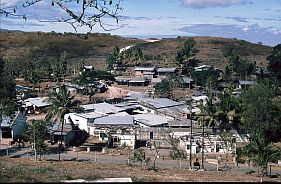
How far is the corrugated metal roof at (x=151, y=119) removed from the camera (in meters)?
38.3

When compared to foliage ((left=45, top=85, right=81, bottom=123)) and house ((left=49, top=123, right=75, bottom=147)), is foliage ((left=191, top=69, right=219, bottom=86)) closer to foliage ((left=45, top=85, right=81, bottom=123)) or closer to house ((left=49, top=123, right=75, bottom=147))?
house ((left=49, top=123, right=75, bottom=147))

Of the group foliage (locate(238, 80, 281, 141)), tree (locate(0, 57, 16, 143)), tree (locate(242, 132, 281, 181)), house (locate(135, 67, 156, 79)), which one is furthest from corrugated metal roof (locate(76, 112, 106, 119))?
house (locate(135, 67, 156, 79))

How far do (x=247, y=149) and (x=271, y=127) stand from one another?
28.1 feet

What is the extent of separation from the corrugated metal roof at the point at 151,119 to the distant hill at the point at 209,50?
34623 mm

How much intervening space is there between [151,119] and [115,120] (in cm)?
360

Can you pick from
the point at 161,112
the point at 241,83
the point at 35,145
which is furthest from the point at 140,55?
the point at 35,145

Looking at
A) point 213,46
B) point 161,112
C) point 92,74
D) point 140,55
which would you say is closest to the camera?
point 161,112

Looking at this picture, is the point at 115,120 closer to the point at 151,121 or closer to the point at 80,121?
the point at 151,121

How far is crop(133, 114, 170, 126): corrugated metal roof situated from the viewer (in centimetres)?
3828

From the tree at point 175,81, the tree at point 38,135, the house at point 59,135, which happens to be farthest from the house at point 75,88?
the tree at point 38,135

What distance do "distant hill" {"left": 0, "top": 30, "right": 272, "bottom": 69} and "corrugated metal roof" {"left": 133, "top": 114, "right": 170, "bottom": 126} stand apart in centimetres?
4169

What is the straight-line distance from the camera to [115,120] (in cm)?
3769

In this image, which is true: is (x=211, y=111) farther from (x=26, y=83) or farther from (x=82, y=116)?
(x=26, y=83)

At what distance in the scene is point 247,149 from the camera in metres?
26.8
